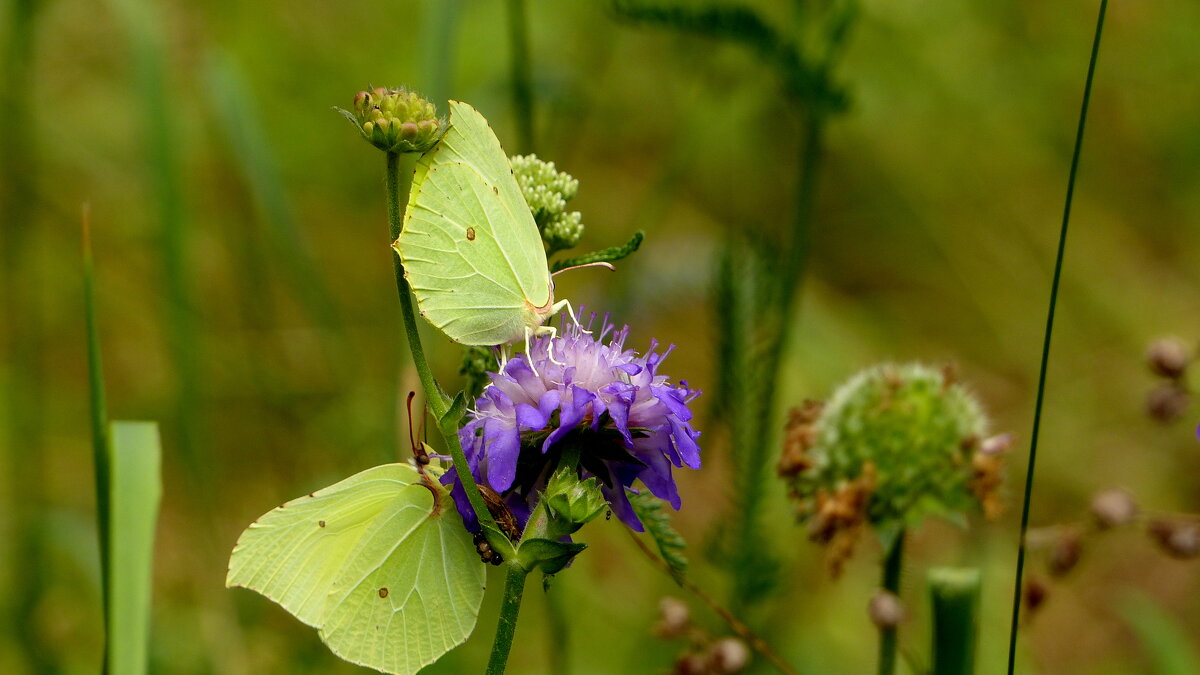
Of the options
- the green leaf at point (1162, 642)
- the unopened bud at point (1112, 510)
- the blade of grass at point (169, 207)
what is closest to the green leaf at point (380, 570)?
the unopened bud at point (1112, 510)

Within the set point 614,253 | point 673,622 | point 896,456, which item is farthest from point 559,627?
point 614,253

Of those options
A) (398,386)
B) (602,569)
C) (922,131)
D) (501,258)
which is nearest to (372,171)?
(602,569)

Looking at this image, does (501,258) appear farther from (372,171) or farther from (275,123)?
(275,123)

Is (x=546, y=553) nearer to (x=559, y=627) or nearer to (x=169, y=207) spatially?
(x=559, y=627)

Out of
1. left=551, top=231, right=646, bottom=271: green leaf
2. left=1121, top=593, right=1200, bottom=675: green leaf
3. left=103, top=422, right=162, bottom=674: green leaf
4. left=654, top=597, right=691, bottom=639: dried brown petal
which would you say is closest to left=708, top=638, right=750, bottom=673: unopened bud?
left=654, top=597, right=691, bottom=639: dried brown petal

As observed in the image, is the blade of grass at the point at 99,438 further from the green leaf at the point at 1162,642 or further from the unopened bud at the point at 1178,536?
the green leaf at the point at 1162,642

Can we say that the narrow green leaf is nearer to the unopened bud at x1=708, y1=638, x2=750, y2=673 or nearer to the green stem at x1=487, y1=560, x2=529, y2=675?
the unopened bud at x1=708, y1=638, x2=750, y2=673
